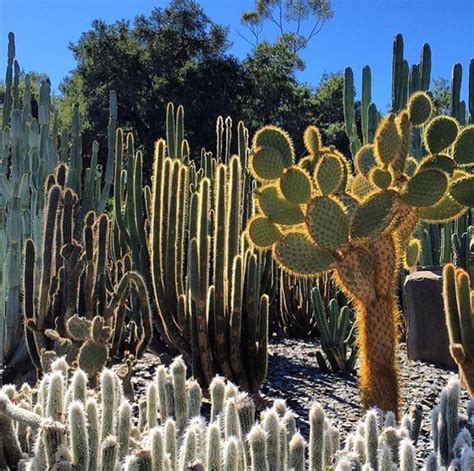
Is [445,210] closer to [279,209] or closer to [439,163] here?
[439,163]

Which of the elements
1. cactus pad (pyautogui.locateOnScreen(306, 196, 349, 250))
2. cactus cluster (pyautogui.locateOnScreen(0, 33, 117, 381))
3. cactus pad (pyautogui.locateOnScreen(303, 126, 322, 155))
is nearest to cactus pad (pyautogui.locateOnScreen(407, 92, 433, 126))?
cactus pad (pyautogui.locateOnScreen(303, 126, 322, 155))

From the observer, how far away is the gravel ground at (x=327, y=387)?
380 centimetres

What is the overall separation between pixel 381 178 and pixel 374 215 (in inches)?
7.7

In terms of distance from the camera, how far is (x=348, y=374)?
4.99 metres

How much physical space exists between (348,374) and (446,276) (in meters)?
1.63

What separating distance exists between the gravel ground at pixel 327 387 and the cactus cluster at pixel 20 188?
90cm

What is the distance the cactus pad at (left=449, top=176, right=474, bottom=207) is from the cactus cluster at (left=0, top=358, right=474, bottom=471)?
1.44m

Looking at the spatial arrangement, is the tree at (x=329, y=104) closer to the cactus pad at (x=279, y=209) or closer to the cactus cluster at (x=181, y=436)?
the cactus pad at (x=279, y=209)

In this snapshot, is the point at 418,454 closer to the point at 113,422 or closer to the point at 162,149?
the point at 113,422

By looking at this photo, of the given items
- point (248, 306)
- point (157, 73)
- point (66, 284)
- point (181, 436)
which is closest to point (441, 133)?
point (248, 306)

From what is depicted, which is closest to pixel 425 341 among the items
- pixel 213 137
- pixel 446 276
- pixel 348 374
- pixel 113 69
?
pixel 348 374

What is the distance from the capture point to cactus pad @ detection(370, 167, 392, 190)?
Result: 10.0ft

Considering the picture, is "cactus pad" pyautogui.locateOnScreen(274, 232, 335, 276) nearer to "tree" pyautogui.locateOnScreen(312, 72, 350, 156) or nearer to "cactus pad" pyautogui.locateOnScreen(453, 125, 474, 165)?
"cactus pad" pyautogui.locateOnScreen(453, 125, 474, 165)

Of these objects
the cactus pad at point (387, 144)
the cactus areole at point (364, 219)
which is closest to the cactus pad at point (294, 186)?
the cactus areole at point (364, 219)
